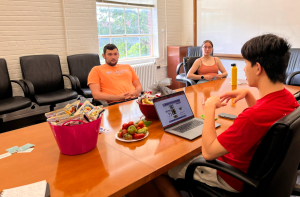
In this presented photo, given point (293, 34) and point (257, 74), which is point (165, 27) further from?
point (257, 74)

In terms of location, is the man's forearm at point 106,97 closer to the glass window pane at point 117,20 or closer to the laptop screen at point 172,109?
the laptop screen at point 172,109

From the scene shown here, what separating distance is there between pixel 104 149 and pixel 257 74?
844 millimetres

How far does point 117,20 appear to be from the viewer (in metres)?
4.84

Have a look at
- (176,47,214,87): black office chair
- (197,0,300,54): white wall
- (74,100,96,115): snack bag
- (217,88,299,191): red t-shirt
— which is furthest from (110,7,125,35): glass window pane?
(217,88,299,191): red t-shirt

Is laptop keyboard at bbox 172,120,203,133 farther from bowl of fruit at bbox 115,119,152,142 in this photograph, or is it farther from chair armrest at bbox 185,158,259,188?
chair armrest at bbox 185,158,259,188

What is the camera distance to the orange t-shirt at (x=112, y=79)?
109 inches

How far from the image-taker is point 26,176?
3.54ft

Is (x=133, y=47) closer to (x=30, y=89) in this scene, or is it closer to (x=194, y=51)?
(x=194, y=51)

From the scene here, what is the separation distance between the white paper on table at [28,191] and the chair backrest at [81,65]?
307 centimetres

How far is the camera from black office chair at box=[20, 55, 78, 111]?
346cm

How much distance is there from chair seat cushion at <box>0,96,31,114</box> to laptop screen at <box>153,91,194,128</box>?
2267 millimetres

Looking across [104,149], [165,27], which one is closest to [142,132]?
[104,149]

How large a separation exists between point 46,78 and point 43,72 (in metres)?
0.10

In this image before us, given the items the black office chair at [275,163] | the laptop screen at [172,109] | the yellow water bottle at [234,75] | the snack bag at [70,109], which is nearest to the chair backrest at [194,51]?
the yellow water bottle at [234,75]
